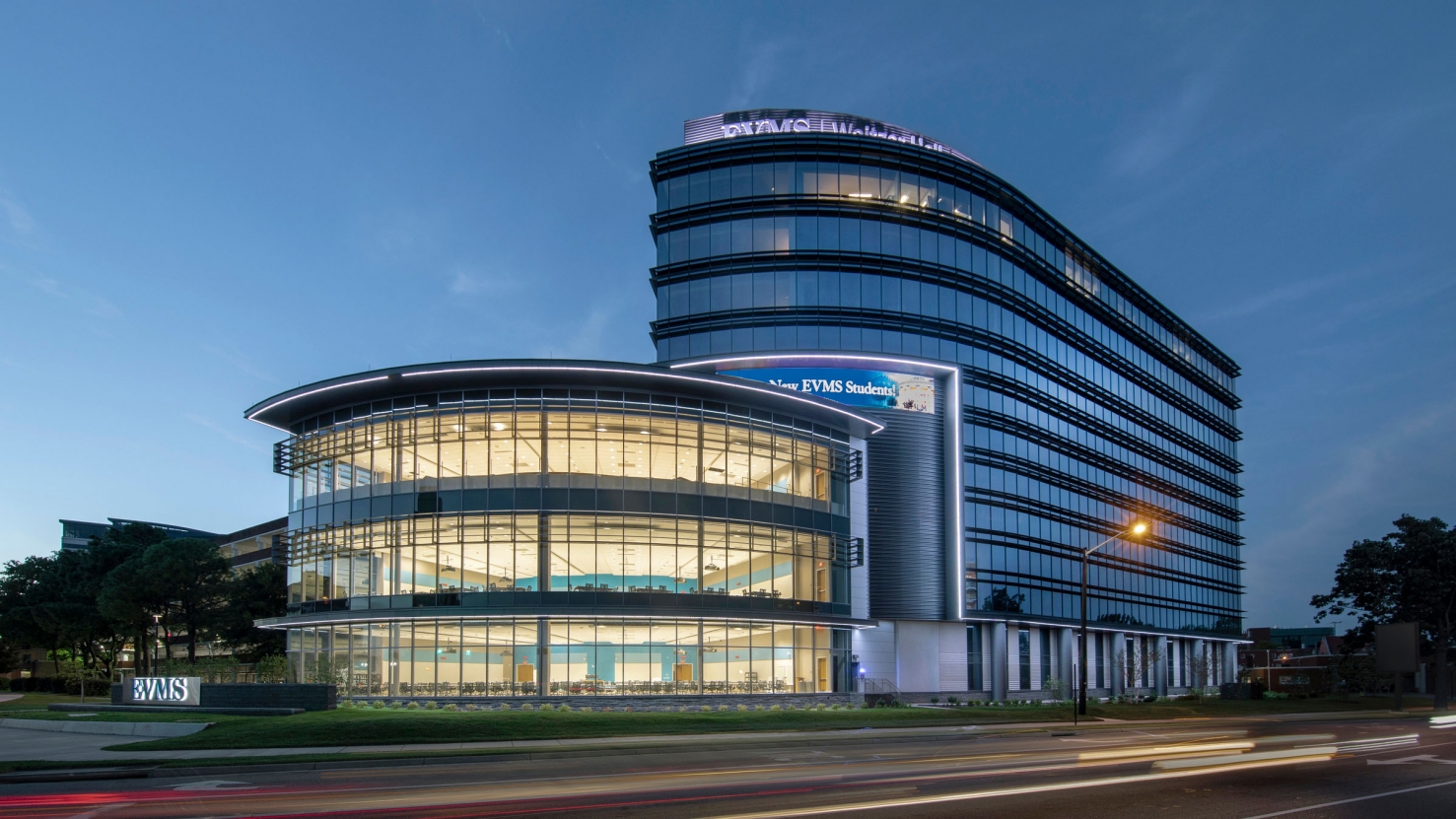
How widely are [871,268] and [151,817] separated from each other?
58040 millimetres

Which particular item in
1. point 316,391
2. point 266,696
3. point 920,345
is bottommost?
point 266,696

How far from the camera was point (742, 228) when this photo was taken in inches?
2751

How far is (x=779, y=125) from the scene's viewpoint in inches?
2864

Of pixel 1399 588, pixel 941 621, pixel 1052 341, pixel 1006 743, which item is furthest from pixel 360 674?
pixel 1399 588

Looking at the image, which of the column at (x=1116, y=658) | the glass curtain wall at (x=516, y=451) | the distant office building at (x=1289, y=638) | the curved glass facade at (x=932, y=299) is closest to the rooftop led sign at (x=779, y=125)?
the curved glass facade at (x=932, y=299)

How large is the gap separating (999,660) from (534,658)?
35486 mm

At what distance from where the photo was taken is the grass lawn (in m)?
30.8

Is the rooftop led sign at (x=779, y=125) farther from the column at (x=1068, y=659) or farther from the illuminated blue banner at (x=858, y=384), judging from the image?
the column at (x=1068, y=659)

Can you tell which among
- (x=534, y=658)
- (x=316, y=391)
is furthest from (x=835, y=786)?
(x=316, y=391)

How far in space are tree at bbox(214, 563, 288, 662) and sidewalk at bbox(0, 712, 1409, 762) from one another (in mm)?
27058

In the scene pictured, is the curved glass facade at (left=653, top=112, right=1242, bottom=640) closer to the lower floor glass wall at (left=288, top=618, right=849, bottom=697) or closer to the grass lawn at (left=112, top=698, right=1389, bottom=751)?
the lower floor glass wall at (left=288, top=618, right=849, bottom=697)

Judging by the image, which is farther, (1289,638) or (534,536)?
(1289,638)

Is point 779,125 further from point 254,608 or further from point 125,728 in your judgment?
point 125,728

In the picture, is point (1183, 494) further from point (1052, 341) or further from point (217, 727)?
point (217, 727)
